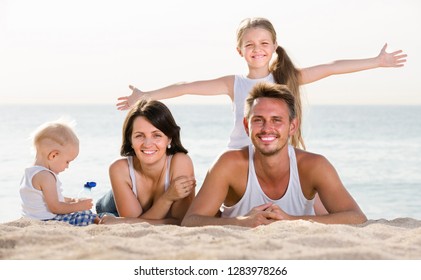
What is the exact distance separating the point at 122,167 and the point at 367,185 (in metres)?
9.00

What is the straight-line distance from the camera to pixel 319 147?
63.6ft

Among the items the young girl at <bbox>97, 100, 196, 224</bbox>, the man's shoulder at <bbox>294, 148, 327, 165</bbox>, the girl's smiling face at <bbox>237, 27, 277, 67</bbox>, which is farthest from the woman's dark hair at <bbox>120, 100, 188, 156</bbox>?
the girl's smiling face at <bbox>237, 27, 277, 67</bbox>

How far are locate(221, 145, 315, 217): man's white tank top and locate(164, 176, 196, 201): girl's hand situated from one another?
0.33m

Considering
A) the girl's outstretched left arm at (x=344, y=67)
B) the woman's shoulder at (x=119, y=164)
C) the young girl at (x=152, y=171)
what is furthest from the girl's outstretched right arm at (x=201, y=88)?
the woman's shoulder at (x=119, y=164)

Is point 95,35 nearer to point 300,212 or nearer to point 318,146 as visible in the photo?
point 318,146

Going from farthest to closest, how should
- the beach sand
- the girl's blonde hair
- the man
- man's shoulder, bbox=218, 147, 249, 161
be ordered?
the girl's blonde hair, man's shoulder, bbox=218, 147, 249, 161, the man, the beach sand

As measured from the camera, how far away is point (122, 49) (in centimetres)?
2544

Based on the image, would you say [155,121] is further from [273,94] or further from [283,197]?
[283,197]

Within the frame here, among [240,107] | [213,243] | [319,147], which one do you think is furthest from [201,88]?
[319,147]

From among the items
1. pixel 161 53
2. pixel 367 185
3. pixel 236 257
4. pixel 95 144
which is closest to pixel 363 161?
pixel 367 185

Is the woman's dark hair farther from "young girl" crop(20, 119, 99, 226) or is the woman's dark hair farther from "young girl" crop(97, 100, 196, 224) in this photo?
"young girl" crop(20, 119, 99, 226)

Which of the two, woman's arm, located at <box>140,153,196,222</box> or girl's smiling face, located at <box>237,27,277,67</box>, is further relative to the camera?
Answer: girl's smiling face, located at <box>237,27,277,67</box>

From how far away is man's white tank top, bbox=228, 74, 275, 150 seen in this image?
497 cm

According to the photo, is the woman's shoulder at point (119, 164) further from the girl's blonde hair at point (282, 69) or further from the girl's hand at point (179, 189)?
the girl's blonde hair at point (282, 69)
